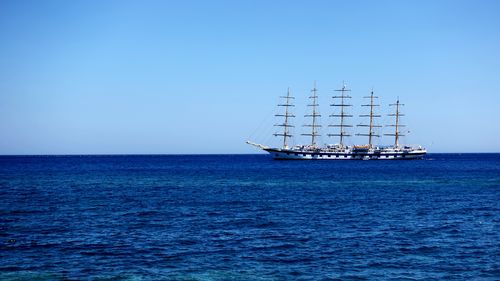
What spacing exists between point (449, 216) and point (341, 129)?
142840 millimetres

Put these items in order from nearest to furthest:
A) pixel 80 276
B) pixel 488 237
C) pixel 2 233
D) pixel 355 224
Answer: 1. pixel 80 276
2. pixel 488 237
3. pixel 2 233
4. pixel 355 224

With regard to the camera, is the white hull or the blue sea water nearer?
the blue sea water

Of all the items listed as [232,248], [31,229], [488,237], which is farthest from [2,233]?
[488,237]

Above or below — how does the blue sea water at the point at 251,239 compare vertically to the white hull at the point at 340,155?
below

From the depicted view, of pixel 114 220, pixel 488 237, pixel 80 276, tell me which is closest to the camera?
pixel 80 276

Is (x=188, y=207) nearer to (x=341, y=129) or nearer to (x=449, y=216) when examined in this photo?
(x=449, y=216)

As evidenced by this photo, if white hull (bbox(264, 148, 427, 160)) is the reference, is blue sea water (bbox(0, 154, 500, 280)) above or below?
below

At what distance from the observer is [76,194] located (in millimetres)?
51938

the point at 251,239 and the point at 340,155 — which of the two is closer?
the point at 251,239

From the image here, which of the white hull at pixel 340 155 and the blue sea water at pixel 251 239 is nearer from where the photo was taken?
the blue sea water at pixel 251 239

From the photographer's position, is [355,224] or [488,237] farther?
[355,224]

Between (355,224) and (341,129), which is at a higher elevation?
(341,129)

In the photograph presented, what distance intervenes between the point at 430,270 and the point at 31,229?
2243 cm

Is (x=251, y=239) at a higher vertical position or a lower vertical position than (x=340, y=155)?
lower
